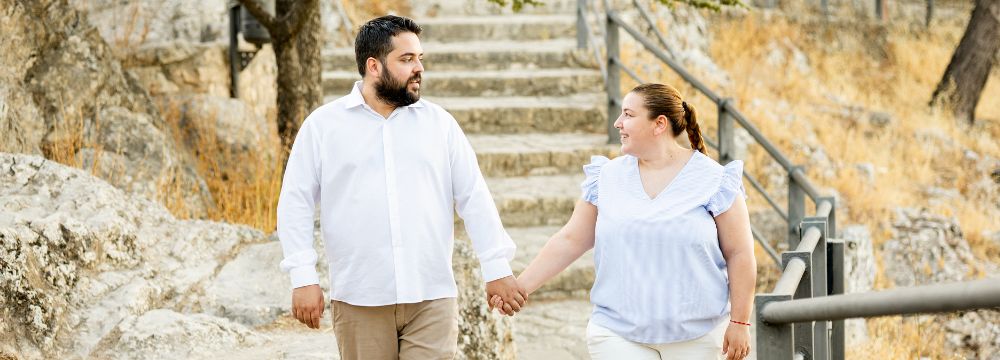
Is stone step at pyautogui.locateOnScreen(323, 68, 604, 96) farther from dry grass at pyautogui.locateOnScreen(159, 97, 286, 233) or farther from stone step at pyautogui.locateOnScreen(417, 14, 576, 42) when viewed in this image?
dry grass at pyautogui.locateOnScreen(159, 97, 286, 233)

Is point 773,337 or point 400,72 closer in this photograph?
point 773,337

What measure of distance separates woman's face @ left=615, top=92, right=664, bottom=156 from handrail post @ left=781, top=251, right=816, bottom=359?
27.3 inches

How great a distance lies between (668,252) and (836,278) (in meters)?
2.42

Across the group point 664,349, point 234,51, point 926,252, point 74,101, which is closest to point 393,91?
point 664,349

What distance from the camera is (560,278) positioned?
7.29 meters

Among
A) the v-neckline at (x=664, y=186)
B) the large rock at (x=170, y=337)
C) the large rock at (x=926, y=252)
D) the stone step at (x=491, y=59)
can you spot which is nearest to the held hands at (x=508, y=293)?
the v-neckline at (x=664, y=186)

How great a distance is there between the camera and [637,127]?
354 centimetres

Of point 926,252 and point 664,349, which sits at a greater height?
point 664,349

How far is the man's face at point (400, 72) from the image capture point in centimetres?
359

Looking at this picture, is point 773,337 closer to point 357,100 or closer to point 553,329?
point 357,100

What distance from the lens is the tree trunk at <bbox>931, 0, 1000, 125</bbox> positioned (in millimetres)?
15125

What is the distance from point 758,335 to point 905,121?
12414mm

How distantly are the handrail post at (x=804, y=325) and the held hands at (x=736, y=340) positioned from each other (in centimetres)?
29

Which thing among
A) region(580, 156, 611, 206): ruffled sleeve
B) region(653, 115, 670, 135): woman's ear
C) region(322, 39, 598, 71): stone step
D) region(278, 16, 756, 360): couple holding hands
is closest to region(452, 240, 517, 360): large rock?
region(278, 16, 756, 360): couple holding hands
